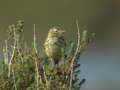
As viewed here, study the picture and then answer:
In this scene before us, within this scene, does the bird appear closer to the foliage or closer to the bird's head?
the bird's head

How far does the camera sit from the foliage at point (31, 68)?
14.7ft

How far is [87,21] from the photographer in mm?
13484

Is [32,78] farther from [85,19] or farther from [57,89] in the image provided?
[85,19]

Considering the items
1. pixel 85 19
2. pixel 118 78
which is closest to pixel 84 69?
pixel 118 78

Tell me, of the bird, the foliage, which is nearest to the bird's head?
the bird

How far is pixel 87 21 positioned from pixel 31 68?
349 inches

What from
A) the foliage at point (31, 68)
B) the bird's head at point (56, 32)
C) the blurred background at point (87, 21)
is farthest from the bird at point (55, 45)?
the blurred background at point (87, 21)

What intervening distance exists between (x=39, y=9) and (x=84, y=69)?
341cm

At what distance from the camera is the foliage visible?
4495mm

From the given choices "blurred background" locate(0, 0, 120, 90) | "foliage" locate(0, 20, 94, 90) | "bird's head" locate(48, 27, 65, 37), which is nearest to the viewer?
"foliage" locate(0, 20, 94, 90)

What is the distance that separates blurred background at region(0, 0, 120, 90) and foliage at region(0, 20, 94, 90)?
5330mm

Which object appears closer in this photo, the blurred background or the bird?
the bird

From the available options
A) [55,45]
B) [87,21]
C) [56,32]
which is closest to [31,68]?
[55,45]

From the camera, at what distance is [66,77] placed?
4.49m
